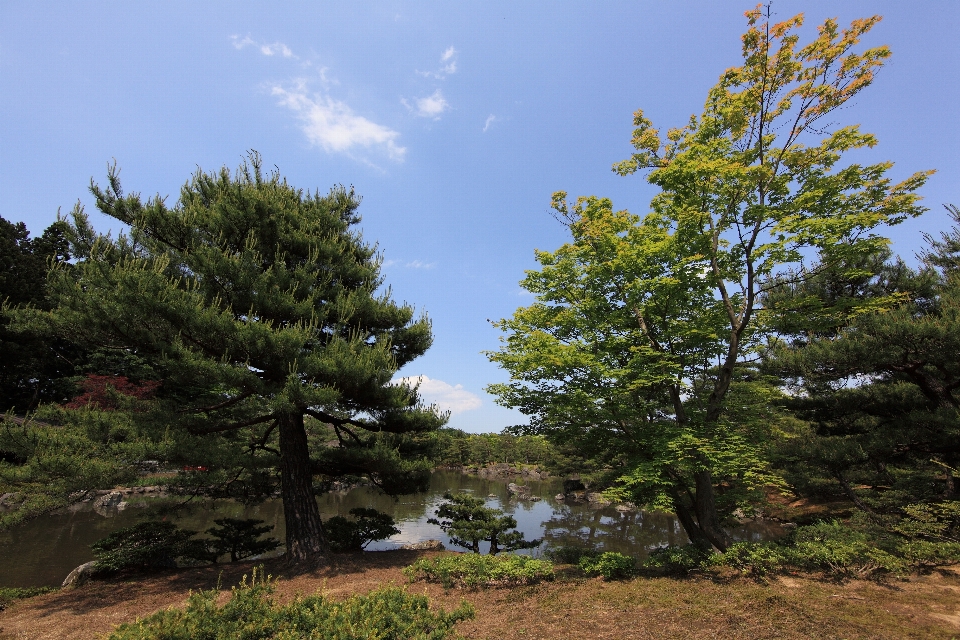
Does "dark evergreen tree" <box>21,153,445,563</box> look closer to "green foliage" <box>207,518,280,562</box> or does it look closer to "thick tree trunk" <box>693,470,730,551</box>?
"green foliage" <box>207,518,280,562</box>

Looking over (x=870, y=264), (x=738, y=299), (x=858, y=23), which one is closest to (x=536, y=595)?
(x=738, y=299)

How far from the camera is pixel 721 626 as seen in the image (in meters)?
4.67

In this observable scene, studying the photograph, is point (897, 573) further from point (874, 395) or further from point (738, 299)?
point (874, 395)

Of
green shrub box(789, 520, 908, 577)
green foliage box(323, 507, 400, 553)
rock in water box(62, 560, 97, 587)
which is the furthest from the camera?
green foliage box(323, 507, 400, 553)

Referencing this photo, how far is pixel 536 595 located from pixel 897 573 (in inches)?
223

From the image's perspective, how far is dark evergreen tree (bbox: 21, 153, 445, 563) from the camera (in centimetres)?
710

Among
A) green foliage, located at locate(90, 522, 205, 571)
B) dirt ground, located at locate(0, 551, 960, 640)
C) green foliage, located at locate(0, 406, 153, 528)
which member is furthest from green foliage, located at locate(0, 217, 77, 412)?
dirt ground, located at locate(0, 551, 960, 640)

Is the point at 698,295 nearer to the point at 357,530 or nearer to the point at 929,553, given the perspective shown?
the point at 929,553

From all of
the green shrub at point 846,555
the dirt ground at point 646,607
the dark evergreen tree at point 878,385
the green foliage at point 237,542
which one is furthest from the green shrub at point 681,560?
the green foliage at point 237,542

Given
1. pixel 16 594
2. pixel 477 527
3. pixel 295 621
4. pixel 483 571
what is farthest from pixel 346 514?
pixel 295 621

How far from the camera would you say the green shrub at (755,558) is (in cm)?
647

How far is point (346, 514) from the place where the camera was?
21.6 meters

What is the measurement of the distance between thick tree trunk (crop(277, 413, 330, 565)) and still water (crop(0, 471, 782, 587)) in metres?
2.43

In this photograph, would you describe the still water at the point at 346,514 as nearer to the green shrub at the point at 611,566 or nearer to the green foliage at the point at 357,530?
the green foliage at the point at 357,530
